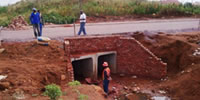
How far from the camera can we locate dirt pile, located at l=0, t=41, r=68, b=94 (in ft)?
22.6

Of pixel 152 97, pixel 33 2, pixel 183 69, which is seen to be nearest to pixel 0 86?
pixel 152 97

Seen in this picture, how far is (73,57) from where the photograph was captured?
10742 mm

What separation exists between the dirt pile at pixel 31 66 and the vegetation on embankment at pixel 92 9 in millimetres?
9139

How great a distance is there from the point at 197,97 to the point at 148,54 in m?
3.58

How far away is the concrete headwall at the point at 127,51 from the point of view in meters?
11.2

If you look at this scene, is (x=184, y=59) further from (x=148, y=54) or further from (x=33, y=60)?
(x=33, y=60)

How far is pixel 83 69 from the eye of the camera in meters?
12.9

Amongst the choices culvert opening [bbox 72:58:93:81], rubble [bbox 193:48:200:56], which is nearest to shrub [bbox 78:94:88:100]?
culvert opening [bbox 72:58:93:81]

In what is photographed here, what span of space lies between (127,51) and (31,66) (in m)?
5.79

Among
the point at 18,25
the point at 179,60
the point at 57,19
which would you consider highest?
the point at 57,19

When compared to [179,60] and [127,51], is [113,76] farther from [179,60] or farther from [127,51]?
[179,60]

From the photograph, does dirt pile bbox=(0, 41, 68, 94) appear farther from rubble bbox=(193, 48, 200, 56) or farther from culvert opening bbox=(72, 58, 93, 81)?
rubble bbox=(193, 48, 200, 56)

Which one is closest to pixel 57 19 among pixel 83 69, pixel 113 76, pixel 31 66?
pixel 83 69

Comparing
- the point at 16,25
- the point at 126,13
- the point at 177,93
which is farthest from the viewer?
the point at 126,13
